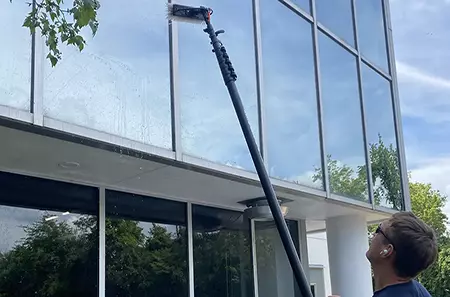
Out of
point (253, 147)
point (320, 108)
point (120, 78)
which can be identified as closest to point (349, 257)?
point (320, 108)

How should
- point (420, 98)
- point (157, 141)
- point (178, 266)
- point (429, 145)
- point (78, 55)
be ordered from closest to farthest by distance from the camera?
point (78, 55)
point (157, 141)
point (178, 266)
point (420, 98)
point (429, 145)

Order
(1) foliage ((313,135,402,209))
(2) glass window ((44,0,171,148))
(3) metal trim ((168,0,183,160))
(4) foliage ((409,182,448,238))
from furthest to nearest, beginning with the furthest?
(4) foliage ((409,182,448,238))
(1) foliage ((313,135,402,209))
(3) metal trim ((168,0,183,160))
(2) glass window ((44,0,171,148))

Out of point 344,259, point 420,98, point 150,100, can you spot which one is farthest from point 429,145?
point 150,100

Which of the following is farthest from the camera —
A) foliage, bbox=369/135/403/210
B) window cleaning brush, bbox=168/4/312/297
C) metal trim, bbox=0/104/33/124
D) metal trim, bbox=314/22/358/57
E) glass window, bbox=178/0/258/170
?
foliage, bbox=369/135/403/210

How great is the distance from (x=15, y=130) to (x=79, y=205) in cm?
184

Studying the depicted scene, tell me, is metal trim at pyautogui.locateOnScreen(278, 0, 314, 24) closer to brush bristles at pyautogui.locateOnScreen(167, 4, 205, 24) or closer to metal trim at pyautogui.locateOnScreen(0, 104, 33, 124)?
metal trim at pyautogui.locateOnScreen(0, 104, 33, 124)

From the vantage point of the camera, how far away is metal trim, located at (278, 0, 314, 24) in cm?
679

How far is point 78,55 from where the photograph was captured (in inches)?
170

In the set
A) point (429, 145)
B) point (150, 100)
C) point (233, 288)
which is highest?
point (429, 145)

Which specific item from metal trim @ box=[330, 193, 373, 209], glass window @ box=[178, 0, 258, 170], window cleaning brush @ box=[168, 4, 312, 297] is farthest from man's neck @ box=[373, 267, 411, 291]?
metal trim @ box=[330, 193, 373, 209]

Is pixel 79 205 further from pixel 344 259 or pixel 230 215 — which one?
pixel 344 259

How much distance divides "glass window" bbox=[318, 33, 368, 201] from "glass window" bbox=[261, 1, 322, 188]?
0.99 ft

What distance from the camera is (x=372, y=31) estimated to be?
873cm

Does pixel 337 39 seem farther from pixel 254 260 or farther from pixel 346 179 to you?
pixel 254 260
